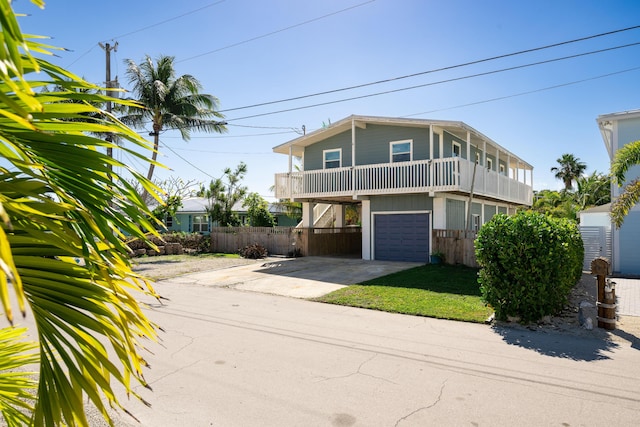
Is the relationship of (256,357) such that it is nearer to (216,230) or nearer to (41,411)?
(41,411)

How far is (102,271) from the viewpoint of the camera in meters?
1.63

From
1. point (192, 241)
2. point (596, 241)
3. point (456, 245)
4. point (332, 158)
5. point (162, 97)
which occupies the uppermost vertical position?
point (162, 97)

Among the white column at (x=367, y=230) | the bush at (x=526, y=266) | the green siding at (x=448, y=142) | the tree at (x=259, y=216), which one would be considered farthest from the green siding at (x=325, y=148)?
the bush at (x=526, y=266)

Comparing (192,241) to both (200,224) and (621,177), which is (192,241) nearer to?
(200,224)

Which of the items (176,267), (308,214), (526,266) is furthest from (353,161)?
(526,266)

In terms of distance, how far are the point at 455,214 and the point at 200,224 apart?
25.3 meters

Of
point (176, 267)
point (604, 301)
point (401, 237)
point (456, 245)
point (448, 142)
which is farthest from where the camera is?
point (448, 142)

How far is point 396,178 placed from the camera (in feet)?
59.1

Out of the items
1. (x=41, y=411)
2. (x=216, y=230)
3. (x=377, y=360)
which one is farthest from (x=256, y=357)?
(x=216, y=230)

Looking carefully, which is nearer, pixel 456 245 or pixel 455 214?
pixel 456 245

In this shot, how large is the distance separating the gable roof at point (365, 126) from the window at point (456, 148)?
1.35 feet

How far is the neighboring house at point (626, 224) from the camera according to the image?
1554 centimetres

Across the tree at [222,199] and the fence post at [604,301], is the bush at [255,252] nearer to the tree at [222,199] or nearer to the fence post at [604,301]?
the tree at [222,199]

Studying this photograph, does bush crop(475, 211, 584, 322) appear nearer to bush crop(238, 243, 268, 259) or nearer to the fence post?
the fence post
